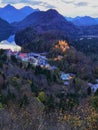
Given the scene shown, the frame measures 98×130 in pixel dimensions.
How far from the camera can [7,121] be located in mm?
4734

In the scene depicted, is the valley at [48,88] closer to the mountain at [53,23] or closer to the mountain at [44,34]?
the mountain at [44,34]

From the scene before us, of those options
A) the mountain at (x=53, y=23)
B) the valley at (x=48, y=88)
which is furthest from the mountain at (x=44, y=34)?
the valley at (x=48, y=88)

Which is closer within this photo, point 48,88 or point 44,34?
point 48,88

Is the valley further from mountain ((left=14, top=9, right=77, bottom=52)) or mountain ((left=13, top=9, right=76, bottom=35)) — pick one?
mountain ((left=13, top=9, right=76, bottom=35))

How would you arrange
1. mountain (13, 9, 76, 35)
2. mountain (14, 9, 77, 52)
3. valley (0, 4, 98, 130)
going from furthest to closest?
mountain (13, 9, 76, 35)
mountain (14, 9, 77, 52)
valley (0, 4, 98, 130)

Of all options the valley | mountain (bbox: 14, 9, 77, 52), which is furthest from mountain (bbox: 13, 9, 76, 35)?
the valley

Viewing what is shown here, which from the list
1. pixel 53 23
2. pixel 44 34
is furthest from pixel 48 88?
pixel 53 23

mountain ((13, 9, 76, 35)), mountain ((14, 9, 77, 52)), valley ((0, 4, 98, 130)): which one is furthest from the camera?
mountain ((13, 9, 76, 35))

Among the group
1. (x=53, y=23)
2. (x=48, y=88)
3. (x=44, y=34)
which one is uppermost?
(x=48, y=88)

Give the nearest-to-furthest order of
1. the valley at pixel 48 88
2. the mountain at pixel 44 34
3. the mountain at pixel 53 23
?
the valley at pixel 48 88, the mountain at pixel 44 34, the mountain at pixel 53 23

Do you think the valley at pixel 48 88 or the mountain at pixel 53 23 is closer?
the valley at pixel 48 88

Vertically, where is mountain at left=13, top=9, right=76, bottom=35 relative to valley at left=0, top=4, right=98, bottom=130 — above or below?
below

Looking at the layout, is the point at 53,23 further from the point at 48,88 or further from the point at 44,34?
the point at 48,88

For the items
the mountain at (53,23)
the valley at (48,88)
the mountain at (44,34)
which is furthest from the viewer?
the mountain at (53,23)
